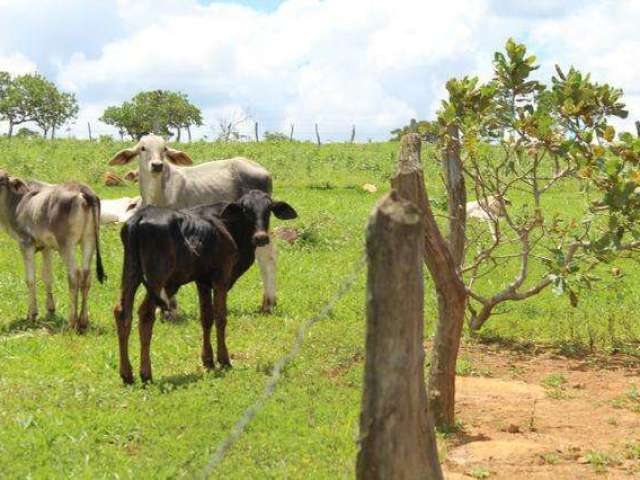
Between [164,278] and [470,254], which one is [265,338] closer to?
[164,278]

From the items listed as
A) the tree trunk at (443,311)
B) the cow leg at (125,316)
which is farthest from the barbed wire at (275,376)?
the cow leg at (125,316)

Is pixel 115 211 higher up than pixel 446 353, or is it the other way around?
pixel 115 211

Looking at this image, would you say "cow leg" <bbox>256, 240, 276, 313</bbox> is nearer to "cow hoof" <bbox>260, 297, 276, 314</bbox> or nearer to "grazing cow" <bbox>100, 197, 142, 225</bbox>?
"cow hoof" <bbox>260, 297, 276, 314</bbox>

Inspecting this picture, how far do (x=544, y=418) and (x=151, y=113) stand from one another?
61941mm

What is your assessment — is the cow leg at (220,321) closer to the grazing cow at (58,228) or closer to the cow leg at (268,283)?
the grazing cow at (58,228)

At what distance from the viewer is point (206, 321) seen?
380 inches

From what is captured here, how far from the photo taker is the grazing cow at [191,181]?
13327mm

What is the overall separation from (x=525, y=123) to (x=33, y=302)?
22.3 feet

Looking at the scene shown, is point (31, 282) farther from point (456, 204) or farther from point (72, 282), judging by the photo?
point (456, 204)

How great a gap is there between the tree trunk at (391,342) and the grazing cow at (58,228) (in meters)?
7.70

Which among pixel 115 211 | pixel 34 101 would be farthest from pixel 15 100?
pixel 115 211

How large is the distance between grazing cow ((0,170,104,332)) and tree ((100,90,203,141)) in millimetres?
52863

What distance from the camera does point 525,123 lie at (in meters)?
10.1

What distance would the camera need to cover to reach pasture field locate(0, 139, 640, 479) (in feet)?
22.5
